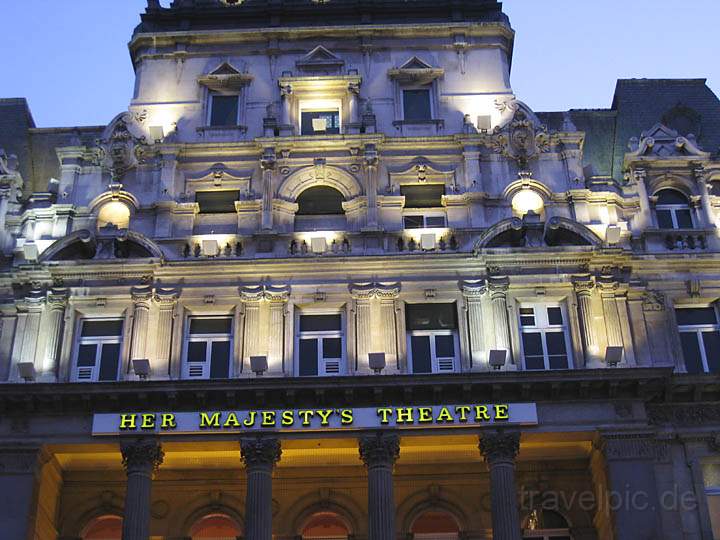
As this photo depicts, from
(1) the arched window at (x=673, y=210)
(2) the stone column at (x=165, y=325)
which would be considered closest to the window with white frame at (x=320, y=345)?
(2) the stone column at (x=165, y=325)

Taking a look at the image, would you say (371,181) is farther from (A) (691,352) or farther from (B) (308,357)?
(A) (691,352)

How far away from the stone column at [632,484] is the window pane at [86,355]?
1773cm

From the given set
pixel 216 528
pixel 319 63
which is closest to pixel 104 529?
pixel 216 528

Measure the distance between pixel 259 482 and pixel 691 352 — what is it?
1606 centimetres

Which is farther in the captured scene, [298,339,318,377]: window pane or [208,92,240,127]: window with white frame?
[208,92,240,127]: window with white frame

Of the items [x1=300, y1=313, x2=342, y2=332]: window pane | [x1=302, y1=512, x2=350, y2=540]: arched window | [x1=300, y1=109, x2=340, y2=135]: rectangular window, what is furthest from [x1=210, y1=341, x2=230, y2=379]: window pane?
[x1=300, y1=109, x2=340, y2=135]: rectangular window

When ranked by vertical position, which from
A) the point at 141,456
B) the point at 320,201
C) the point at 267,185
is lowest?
the point at 141,456

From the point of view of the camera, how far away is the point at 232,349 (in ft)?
133

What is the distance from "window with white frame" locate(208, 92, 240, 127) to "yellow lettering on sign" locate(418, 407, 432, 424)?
49.9 ft

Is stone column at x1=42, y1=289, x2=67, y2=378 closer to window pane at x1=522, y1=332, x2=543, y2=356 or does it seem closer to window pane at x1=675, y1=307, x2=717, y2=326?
window pane at x1=522, y1=332, x2=543, y2=356

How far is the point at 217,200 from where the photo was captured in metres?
44.2

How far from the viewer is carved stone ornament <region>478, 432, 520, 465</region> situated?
37.5 metres

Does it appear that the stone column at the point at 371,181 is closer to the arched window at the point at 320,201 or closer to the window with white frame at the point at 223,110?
the arched window at the point at 320,201

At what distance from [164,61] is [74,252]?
10140mm
